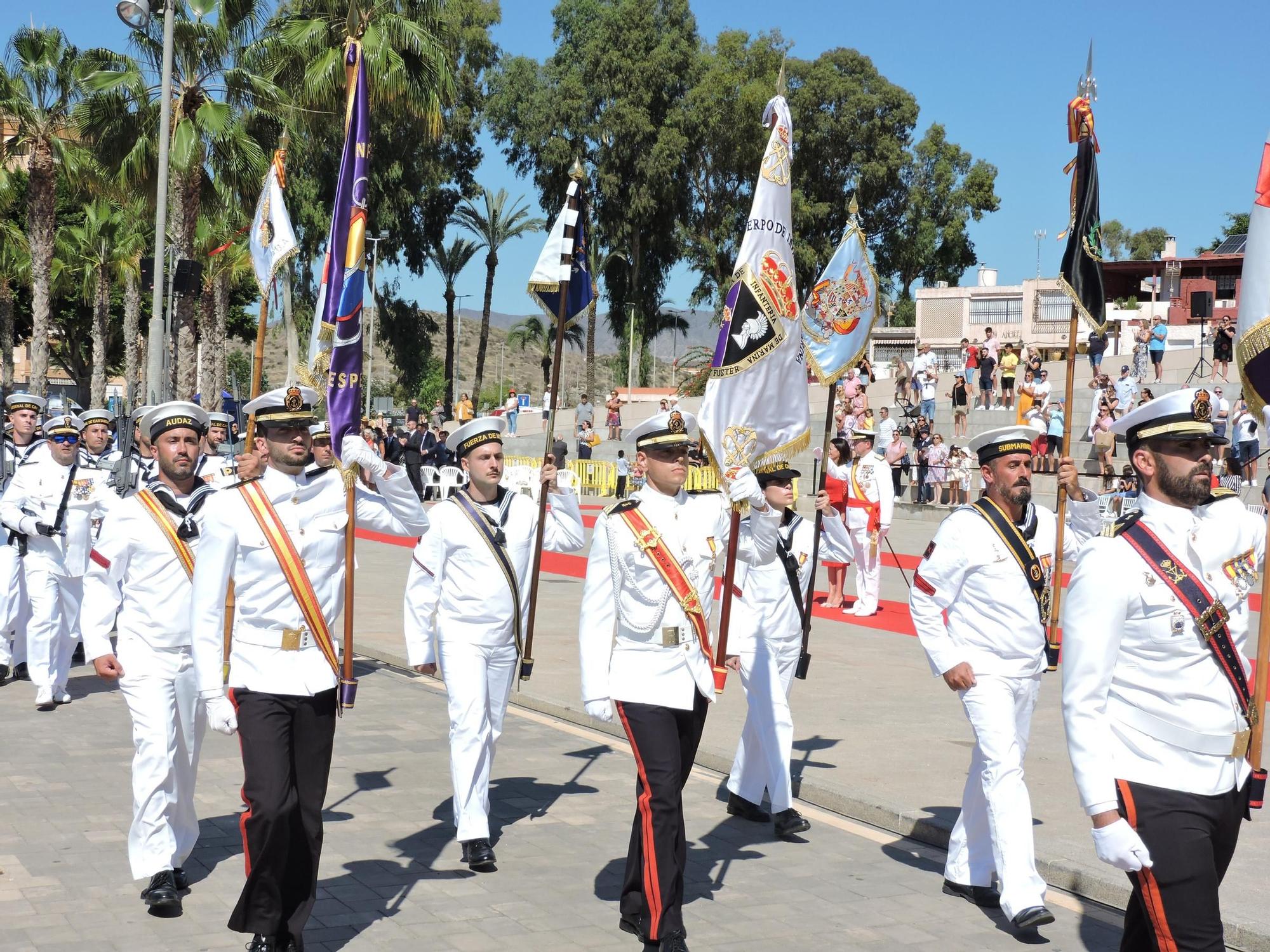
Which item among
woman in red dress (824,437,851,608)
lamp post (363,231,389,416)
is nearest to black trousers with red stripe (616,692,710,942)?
woman in red dress (824,437,851,608)

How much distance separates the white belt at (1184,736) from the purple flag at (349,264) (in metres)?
4.15

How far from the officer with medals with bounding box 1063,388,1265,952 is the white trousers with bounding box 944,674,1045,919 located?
1.68 metres

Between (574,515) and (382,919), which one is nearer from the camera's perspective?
(382,919)

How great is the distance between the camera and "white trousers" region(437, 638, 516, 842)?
273 inches

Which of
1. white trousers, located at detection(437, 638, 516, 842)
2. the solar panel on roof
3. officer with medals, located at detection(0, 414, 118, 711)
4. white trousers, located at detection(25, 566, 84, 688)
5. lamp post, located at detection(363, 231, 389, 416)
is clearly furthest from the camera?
the solar panel on roof

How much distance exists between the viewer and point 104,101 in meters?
26.9

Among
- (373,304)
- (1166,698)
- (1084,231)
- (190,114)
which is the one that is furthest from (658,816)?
(373,304)

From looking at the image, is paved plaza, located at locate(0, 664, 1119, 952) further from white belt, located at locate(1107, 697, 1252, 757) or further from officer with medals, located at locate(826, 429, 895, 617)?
officer with medals, located at locate(826, 429, 895, 617)

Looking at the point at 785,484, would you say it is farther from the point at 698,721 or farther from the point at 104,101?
the point at 104,101

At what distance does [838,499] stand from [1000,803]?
1060 centimetres

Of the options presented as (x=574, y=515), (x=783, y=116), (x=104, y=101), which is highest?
(x=104, y=101)

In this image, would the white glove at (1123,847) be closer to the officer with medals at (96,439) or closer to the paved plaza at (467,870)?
the paved plaza at (467,870)

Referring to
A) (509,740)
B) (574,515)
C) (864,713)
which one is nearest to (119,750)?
(509,740)

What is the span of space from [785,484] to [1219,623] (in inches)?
137
